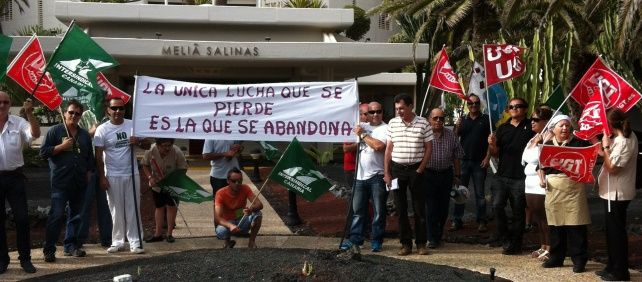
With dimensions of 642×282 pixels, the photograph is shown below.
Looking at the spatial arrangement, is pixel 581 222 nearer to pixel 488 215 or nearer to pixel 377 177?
pixel 377 177

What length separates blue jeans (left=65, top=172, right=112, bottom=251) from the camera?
29.5ft

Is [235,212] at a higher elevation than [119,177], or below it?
below

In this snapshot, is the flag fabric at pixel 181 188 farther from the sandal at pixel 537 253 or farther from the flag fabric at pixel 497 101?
the flag fabric at pixel 497 101

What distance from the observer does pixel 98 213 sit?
30.8 feet

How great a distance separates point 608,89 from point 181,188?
16.0 feet

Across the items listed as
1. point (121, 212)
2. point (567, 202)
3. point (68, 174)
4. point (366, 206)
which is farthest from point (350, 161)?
point (68, 174)

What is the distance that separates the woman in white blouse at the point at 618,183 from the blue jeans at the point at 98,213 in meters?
5.46

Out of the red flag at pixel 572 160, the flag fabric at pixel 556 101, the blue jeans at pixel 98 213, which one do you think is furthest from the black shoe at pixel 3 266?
the flag fabric at pixel 556 101

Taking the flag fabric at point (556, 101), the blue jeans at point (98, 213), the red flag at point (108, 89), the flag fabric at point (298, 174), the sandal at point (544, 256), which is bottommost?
the sandal at point (544, 256)

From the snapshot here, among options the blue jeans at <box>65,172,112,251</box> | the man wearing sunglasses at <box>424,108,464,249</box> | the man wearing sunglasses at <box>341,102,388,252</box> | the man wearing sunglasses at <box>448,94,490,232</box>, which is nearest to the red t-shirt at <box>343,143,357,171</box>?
the man wearing sunglasses at <box>341,102,388,252</box>

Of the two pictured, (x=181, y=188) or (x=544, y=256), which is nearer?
(x=544, y=256)

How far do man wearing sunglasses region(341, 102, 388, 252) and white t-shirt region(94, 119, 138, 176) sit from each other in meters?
2.58

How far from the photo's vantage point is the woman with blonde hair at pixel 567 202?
798cm

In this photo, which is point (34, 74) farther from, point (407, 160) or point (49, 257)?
point (407, 160)
